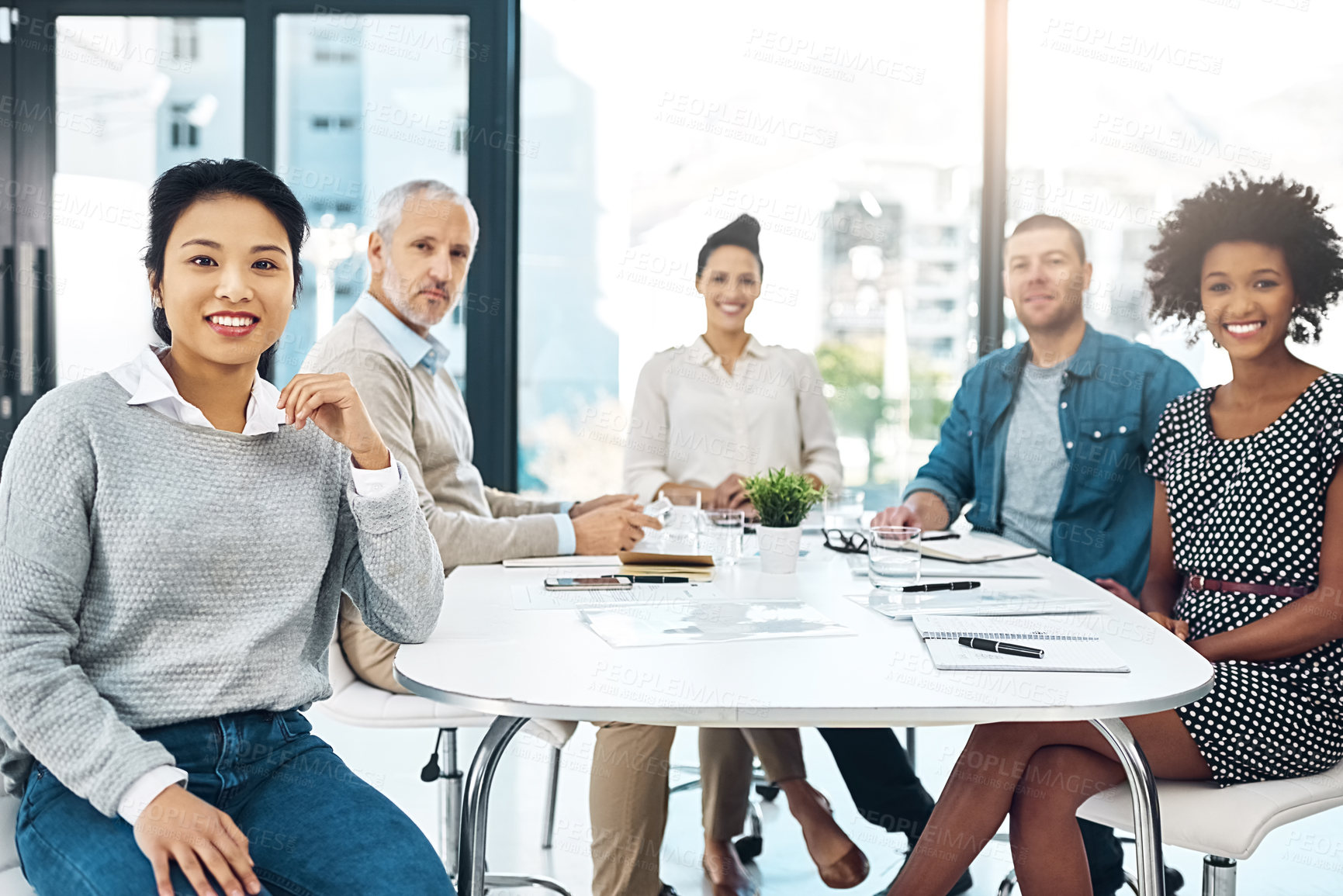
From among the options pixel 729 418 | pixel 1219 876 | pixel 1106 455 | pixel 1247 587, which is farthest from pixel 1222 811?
pixel 729 418

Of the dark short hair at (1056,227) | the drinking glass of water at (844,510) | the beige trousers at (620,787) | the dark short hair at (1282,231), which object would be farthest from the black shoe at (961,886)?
the dark short hair at (1056,227)

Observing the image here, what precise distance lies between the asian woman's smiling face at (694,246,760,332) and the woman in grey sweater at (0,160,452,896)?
1616 millimetres

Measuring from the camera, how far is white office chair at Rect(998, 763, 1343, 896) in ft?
4.78

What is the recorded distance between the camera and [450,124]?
3.64 meters

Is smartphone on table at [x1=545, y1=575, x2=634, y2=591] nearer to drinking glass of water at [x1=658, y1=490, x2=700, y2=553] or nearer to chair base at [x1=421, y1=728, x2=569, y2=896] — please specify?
drinking glass of water at [x1=658, y1=490, x2=700, y2=553]

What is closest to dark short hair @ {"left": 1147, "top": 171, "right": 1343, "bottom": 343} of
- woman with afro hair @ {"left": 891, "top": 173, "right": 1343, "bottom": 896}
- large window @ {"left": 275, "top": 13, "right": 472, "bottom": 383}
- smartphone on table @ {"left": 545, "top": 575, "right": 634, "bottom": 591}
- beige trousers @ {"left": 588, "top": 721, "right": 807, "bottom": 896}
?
woman with afro hair @ {"left": 891, "top": 173, "right": 1343, "bottom": 896}

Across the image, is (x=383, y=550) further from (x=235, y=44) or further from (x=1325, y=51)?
(x=1325, y=51)

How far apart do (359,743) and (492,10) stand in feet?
7.79

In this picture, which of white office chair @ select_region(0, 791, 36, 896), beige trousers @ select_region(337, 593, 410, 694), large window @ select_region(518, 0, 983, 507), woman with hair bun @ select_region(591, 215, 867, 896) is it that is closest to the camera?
white office chair @ select_region(0, 791, 36, 896)

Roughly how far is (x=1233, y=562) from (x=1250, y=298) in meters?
0.48

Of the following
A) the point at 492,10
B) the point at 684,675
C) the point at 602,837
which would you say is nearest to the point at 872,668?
the point at 684,675

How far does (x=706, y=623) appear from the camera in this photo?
155 centimetres

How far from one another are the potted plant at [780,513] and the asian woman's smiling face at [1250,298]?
2.66ft

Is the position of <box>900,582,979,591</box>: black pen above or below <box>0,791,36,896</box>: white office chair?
above
